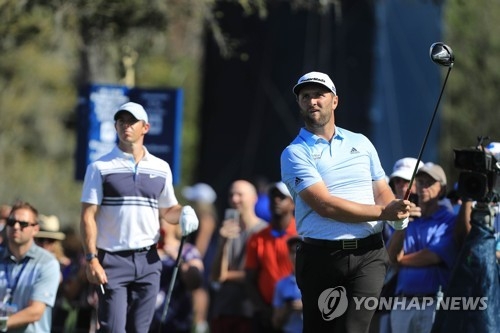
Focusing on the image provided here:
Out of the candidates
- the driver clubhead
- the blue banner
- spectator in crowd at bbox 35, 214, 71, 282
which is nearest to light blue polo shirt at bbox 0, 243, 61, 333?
spectator in crowd at bbox 35, 214, 71, 282

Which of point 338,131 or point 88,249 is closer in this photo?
point 338,131

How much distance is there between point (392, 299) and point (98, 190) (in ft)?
8.52

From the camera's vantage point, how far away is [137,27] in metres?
17.0

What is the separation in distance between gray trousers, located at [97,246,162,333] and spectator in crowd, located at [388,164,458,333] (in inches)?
76.3

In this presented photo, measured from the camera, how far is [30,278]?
1160 cm

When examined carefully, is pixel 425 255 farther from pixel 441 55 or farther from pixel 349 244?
pixel 441 55

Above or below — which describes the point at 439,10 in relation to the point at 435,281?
above

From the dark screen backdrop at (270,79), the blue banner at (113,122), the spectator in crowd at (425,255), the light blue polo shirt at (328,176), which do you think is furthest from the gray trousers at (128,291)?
the dark screen backdrop at (270,79)

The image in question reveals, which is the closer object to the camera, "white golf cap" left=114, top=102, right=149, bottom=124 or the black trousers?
the black trousers

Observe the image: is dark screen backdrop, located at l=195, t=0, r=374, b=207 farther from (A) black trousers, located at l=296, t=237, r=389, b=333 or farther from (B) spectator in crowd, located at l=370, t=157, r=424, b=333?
(A) black trousers, located at l=296, t=237, r=389, b=333

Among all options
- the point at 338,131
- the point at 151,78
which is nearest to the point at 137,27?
the point at 338,131

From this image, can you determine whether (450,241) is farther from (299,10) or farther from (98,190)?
(299,10)

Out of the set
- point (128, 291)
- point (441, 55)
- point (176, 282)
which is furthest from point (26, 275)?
point (441, 55)

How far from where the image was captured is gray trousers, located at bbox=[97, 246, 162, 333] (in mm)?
10461
